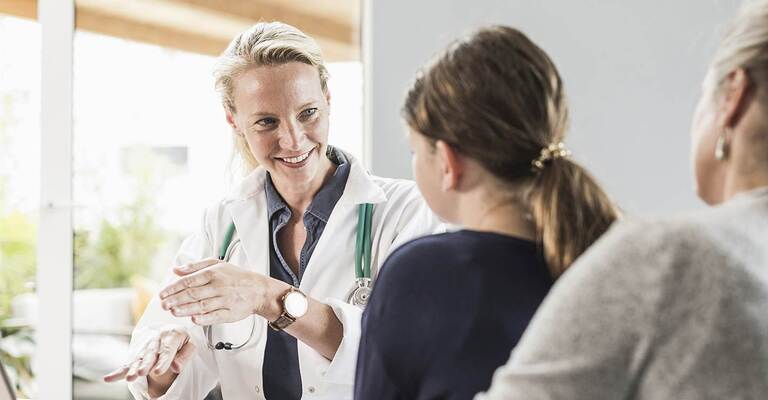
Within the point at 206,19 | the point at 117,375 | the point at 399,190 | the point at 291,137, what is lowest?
the point at 117,375

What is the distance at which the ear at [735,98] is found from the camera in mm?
816

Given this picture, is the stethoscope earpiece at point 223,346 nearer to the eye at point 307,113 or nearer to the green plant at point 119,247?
the eye at point 307,113

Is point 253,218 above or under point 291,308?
above

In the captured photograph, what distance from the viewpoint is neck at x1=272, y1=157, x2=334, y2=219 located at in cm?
199

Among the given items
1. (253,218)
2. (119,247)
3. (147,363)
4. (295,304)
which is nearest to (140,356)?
(147,363)

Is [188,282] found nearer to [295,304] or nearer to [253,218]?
[295,304]

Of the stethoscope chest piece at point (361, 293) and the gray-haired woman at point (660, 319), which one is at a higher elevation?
the gray-haired woman at point (660, 319)

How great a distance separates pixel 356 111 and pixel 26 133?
3.86 ft

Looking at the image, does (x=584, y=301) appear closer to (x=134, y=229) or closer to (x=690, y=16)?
(x=690, y=16)

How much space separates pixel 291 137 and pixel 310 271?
0.27 m

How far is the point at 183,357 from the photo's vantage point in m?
1.75

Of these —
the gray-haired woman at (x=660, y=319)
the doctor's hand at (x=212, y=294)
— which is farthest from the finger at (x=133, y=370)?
the gray-haired woman at (x=660, y=319)

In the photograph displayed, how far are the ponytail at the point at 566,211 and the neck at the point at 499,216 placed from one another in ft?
0.04

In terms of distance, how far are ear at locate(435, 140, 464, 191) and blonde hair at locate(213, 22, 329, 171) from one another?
3.02 feet
